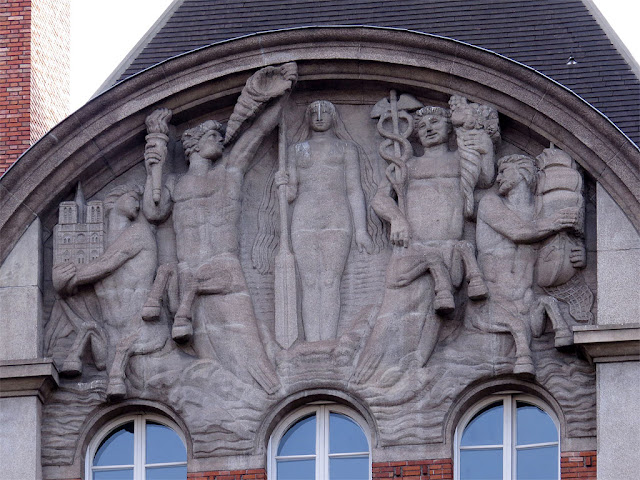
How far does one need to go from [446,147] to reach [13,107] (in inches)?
228

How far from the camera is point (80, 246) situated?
2291 centimetres

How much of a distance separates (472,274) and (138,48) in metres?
5.53

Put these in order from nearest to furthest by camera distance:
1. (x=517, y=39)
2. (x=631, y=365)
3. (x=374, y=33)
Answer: (x=631, y=365) → (x=374, y=33) → (x=517, y=39)

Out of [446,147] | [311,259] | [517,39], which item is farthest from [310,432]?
[517,39]

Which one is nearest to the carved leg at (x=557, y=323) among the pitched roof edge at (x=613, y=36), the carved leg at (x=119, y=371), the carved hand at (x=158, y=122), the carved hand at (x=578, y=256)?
the carved hand at (x=578, y=256)

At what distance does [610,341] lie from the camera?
70.0 ft

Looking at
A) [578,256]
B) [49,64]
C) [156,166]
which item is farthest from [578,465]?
[49,64]

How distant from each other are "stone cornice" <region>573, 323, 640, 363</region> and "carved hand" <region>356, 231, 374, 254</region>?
7.49ft

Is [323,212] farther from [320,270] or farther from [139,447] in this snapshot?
[139,447]

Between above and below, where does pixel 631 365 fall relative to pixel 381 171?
below

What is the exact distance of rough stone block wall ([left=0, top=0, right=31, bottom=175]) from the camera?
85.0 feet

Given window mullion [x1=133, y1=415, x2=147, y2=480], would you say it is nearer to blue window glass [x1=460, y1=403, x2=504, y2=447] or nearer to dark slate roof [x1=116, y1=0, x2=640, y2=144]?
blue window glass [x1=460, y1=403, x2=504, y2=447]

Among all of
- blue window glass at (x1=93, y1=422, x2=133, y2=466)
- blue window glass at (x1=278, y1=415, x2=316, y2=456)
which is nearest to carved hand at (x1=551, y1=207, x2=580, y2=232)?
blue window glass at (x1=278, y1=415, x2=316, y2=456)

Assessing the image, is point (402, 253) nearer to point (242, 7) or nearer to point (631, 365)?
point (631, 365)
